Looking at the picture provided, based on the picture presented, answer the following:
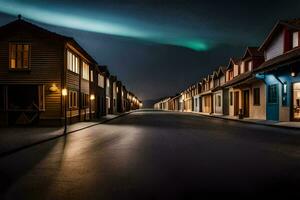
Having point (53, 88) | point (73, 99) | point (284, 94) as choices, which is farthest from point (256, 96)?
point (53, 88)

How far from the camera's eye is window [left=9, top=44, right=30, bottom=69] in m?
21.2

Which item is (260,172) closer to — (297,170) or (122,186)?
(297,170)

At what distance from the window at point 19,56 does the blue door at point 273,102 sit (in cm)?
1945

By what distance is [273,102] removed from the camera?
24.9 m

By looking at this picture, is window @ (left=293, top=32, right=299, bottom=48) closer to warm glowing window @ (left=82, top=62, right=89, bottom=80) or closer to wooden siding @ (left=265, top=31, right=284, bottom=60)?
wooden siding @ (left=265, top=31, right=284, bottom=60)

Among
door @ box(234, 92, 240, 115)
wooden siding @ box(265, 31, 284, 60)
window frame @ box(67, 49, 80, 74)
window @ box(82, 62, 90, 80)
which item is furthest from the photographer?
door @ box(234, 92, 240, 115)

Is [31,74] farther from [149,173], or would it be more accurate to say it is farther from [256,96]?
[256,96]

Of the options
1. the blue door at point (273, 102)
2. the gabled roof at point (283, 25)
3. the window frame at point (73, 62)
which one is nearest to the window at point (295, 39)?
the gabled roof at point (283, 25)

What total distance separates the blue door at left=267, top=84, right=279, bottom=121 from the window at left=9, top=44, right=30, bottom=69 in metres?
19.5

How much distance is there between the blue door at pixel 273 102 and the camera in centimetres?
2410

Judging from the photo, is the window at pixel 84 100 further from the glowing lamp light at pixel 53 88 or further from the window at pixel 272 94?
the window at pixel 272 94

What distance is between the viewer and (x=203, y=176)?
6250 millimetres

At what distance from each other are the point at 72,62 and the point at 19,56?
4.18 metres

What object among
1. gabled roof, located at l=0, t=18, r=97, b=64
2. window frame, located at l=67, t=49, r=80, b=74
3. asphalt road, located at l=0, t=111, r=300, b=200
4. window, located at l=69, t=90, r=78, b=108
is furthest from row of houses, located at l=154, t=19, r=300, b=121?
gabled roof, located at l=0, t=18, r=97, b=64
